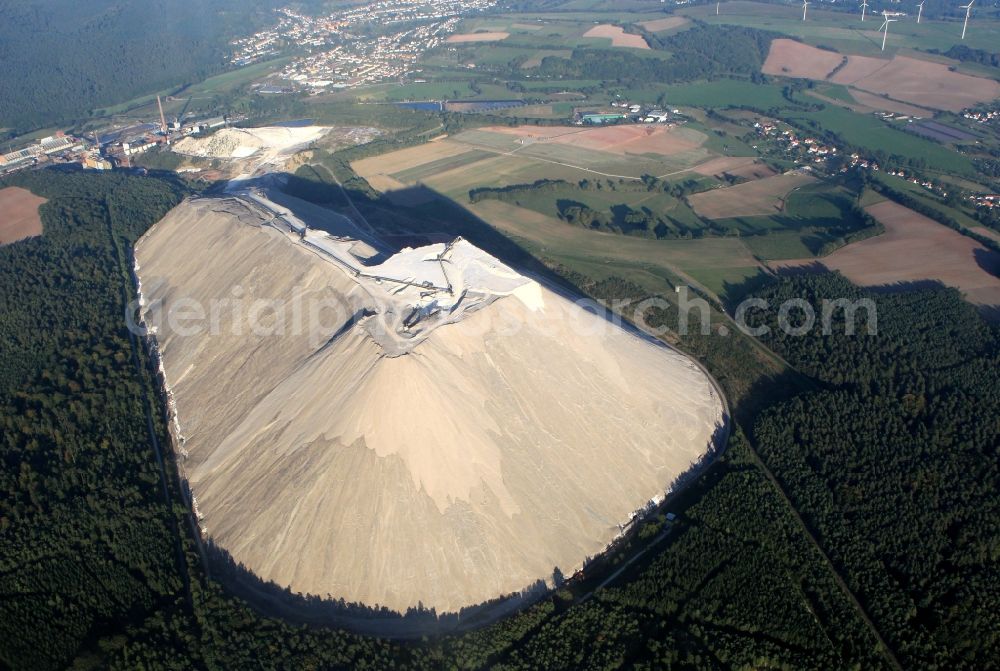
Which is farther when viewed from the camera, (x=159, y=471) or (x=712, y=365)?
(x=712, y=365)

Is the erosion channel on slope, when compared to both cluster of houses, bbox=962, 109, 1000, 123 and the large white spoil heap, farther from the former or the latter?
cluster of houses, bbox=962, 109, 1000, 123

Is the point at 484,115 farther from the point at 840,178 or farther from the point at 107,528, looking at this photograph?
the point at 107,528

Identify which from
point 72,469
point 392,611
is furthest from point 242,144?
point 392,611

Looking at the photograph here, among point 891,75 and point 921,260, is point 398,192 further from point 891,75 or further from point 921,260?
point 891,75

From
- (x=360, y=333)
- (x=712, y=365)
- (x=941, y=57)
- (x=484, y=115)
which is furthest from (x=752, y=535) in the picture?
(x=941, y=57)

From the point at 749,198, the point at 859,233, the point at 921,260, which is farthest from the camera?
the point at 749,198

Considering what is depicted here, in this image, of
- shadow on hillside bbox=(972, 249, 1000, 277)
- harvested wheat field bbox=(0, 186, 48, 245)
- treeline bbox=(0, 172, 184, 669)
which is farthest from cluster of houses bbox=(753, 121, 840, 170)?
harvested wheat field bbox=(0, 186, 48, 245)

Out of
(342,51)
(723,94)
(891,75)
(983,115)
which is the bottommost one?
(983,115)

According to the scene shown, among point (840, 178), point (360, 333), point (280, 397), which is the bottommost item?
point (840, 178)
